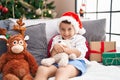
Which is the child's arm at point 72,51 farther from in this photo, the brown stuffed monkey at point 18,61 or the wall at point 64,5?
the wall at point 64,5

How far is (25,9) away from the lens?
133 inches

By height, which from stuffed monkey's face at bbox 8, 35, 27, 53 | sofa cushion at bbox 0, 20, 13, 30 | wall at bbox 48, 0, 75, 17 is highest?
wall at bbox 48, 0, 75, 17

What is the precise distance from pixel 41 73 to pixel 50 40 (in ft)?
1.40

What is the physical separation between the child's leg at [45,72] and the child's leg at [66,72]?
64mm

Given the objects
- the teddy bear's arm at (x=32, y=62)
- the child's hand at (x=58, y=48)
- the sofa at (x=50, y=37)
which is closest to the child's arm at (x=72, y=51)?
the child's hand at (x=58, y=48)

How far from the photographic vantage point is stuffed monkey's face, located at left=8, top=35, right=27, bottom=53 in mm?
1491

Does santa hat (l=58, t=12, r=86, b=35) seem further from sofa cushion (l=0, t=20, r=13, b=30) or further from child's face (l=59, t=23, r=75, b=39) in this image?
sofa cushion (l=0, t=20, r=13, b=30)

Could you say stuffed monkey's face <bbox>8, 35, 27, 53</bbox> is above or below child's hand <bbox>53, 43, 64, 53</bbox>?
above

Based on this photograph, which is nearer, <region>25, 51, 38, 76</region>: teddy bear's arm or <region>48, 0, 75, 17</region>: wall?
<region>25, 51, 38, 76</region>: teddy bear's arm

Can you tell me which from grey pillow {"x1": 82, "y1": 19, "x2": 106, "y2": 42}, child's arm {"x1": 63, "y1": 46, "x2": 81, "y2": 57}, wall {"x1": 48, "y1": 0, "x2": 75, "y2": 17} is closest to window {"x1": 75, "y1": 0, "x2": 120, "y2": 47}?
wall {"x1": 48, "y1": 0, "x2": 75, "y2": 17}

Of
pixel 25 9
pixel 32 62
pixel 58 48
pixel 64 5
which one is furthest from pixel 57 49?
pixel 64 5

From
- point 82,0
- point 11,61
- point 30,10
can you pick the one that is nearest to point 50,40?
point 11,61

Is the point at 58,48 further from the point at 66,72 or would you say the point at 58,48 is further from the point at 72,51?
the point at 66,72

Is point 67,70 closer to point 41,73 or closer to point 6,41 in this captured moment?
point 41,73
